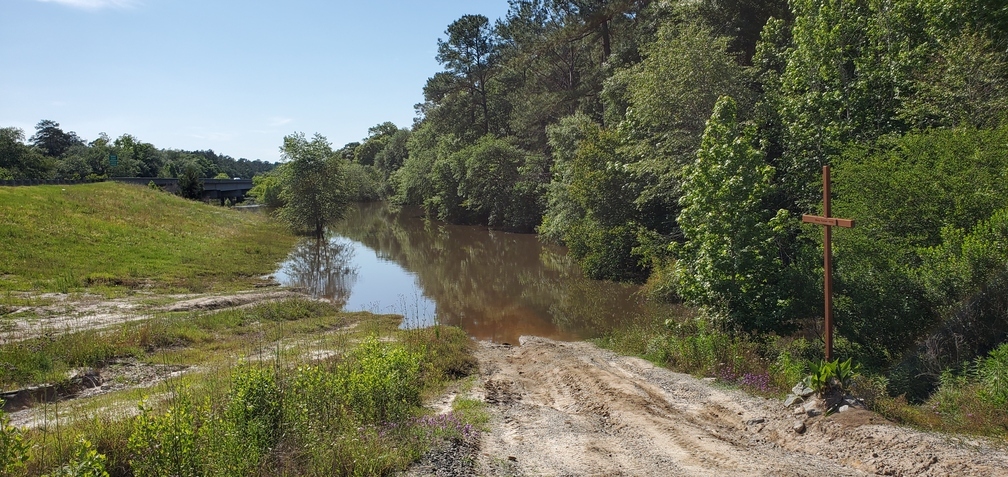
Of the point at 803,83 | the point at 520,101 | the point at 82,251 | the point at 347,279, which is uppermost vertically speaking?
the point at 520,101

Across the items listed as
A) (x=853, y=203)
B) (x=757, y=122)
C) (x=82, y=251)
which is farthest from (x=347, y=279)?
(x=853, y=203)

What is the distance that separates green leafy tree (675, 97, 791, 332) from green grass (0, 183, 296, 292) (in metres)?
20.1

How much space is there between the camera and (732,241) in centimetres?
1456

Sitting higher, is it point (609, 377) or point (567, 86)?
point (567, 86)

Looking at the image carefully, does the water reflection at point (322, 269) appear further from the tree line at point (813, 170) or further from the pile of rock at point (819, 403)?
the pile of rock at point (819, 403)

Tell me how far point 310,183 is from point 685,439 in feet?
136

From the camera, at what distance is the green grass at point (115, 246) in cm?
2311

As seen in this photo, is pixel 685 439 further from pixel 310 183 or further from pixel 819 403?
pixel 310 183

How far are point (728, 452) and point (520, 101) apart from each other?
160ft

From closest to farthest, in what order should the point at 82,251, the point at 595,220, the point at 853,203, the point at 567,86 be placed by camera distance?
the point at 853,203 < the point at 82,251 < the point at 595,220 < the point at 567,86

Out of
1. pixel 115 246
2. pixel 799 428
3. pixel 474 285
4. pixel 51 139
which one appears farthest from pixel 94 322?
pixel 51 139

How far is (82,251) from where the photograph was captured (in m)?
26.6

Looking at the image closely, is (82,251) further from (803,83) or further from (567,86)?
(567,86)

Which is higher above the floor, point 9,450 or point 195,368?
point 9,450
